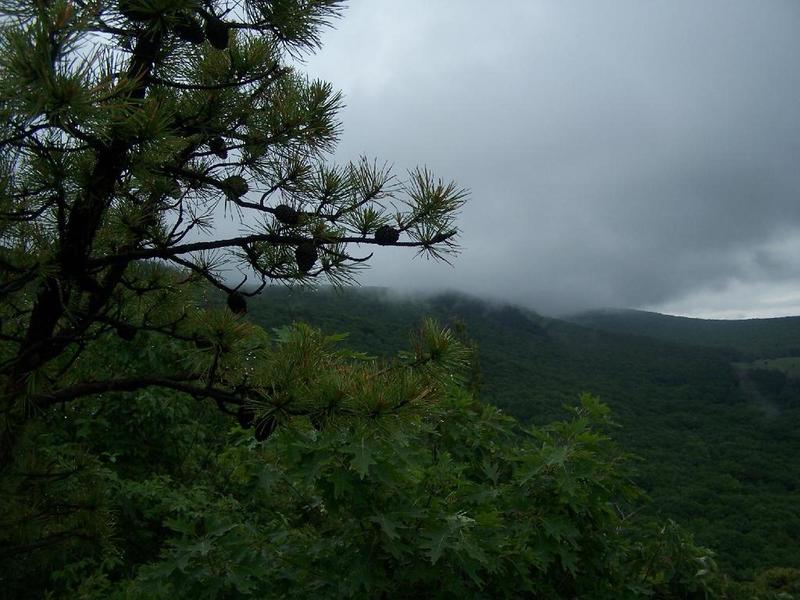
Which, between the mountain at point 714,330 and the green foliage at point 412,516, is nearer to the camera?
the green foliage at point 412,516

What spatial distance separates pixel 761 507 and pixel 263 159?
147 ft

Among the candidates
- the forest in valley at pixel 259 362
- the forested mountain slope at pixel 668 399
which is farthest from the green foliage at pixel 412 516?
Result: the forested mountain slope at pixel 668 399

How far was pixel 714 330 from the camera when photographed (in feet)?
334

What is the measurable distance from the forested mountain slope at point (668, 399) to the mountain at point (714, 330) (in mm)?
792

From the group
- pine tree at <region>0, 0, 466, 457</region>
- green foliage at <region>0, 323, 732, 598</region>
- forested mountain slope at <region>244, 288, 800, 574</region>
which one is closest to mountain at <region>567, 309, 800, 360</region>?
forested mountain slope at <region>244, 288, 800, 574</region>

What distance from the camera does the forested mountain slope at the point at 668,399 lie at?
98.9ft

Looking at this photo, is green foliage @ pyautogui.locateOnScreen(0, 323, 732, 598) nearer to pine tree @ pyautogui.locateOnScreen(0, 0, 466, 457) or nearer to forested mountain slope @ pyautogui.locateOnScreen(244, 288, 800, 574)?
pine tree @ pyautogui.locateOnScreen(0, 0, 466, 457)

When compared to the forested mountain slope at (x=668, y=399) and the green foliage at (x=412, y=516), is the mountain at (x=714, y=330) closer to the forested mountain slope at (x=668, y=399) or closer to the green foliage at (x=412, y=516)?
the forested mountain slope at (x=668, y=399)

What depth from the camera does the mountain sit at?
280 ft

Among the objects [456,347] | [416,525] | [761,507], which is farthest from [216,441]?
[761,507]

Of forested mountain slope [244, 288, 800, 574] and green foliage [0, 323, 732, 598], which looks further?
forested mountain slope [244, 288, 800, 574]

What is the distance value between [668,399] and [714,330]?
42.6 m

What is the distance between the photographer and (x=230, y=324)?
214 cm

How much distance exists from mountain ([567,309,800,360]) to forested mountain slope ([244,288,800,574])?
2.60ft
